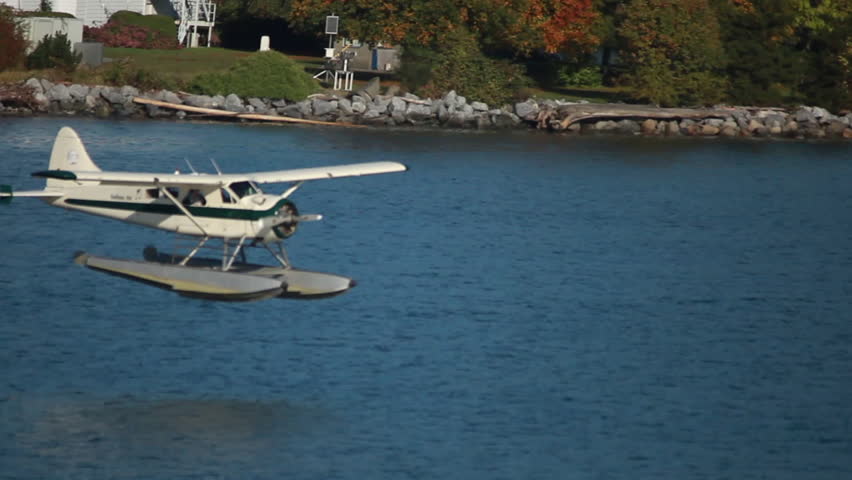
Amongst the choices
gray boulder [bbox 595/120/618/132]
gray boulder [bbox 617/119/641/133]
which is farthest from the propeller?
gray boulder [bbox 617/119/641/133]

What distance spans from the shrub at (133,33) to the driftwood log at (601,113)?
19.2 m

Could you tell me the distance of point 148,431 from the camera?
18.4 meters

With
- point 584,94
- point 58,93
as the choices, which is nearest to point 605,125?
point 584,94

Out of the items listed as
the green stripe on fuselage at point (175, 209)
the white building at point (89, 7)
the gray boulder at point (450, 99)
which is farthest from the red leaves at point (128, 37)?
the green stripe on fuselage at point (175, 209)

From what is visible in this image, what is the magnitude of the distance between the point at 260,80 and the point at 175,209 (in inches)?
1181

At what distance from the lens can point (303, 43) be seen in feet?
231

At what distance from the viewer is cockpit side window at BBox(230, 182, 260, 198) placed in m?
20.4

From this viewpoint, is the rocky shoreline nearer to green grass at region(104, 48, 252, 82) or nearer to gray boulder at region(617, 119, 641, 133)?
gray boulder at region(617, 119, 641, 133)

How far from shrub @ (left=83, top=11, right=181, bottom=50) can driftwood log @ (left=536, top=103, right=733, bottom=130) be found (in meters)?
19.2

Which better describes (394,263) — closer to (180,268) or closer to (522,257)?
(522,257)

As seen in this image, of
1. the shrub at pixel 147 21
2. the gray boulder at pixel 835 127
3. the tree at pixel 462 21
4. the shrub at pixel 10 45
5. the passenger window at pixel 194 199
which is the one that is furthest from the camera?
the shrub at pixel 147 21

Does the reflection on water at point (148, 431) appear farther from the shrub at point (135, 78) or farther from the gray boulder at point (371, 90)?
the gray boulder at point (371, 90)

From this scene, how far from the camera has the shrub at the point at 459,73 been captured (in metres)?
53.9

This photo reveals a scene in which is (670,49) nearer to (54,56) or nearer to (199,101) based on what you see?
(199,101)
